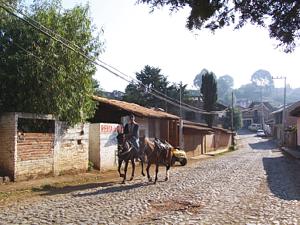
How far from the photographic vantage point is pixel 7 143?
16.4 metres

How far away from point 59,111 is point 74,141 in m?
2.06

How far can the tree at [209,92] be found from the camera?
64.5 meters

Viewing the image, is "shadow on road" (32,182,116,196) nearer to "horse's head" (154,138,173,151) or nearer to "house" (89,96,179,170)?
"horse's head" (154,138,173,151)

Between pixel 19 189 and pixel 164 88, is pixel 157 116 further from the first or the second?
pixel 164 88

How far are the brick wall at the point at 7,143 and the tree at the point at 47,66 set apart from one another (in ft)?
2.86

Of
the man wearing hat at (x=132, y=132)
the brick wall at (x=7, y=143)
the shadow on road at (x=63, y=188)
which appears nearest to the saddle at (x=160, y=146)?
the man wearing hat at (x=132, y=132)

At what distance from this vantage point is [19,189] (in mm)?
14773

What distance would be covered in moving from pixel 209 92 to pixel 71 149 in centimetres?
4705

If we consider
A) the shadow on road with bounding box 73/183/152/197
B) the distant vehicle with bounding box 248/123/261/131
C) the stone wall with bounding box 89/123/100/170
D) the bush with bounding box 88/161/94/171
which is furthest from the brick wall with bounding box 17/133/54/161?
the distant vehicle with bounding box 248/123/261/131

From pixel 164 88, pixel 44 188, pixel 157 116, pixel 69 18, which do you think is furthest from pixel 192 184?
pixel 164 88

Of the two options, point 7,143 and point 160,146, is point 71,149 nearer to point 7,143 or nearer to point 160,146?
point 7,143

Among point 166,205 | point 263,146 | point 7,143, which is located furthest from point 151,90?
point 166,205

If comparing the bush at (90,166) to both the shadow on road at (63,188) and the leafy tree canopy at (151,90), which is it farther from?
the leafy tree canopy at (151,90)

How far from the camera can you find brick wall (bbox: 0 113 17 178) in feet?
53.0
